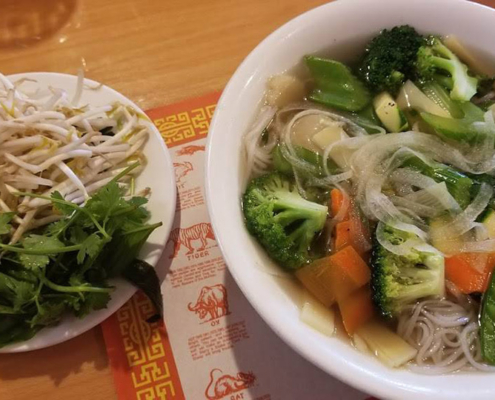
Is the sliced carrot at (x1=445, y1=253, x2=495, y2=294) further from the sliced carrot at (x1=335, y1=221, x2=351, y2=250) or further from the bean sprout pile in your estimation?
the bean sprout pile

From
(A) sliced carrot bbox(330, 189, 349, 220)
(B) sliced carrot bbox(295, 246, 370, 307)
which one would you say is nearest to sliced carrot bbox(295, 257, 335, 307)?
(B) sliced carrot bbox(295, 246, 370, 307)

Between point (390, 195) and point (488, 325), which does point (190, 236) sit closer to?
point (390, 195)

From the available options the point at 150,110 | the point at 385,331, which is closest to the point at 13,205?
the point at 150,110

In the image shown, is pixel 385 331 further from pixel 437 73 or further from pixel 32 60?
pixel 32 60

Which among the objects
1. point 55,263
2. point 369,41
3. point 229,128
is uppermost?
point 369,41

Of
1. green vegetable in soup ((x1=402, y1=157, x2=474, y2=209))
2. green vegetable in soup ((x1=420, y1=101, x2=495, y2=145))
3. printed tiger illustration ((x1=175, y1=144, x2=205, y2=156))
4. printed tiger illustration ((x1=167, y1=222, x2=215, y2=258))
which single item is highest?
green vegetable in soup ((x1=420, y1=101, x2=495, y2=145))

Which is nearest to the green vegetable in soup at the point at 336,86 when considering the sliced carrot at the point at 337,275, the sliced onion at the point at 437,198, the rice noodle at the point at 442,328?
the sliced onion at the point at 437,198

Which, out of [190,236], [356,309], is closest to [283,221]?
[356,309]
